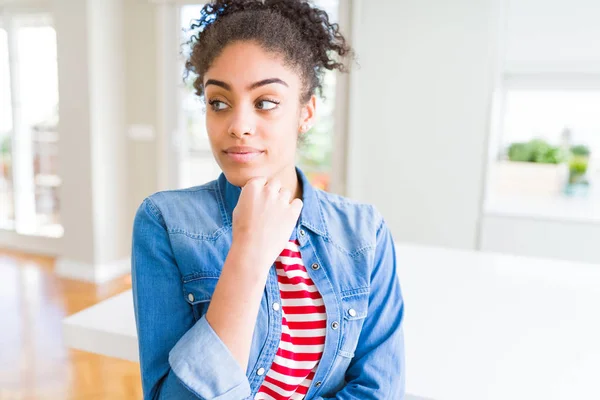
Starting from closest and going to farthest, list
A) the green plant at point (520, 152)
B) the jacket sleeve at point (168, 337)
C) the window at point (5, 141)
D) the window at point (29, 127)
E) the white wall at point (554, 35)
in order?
the jacket sleeve at point (168, 337) < the white wall at point (554, 35) < the green plant at point (520, 152) < the window at point (29, 127) < the window at point (5, 141)

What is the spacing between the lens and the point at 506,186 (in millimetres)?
3072

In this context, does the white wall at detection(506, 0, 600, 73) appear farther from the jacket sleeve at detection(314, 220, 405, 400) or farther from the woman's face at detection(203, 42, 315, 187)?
the woman's face at detection(203, 42, 315, 187)

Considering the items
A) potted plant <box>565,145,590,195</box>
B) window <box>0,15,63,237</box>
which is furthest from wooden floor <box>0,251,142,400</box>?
potted plant <box>565,145,590,195</box>

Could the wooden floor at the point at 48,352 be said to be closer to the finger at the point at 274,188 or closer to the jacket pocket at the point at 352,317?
the jacket pocket at the point at 352,317

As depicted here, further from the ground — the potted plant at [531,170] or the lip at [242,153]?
the lip at [242,153]

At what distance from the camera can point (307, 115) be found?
837 mm

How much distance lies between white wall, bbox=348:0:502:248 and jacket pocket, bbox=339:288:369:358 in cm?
235

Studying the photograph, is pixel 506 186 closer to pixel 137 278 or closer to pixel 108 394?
pixel 108 394

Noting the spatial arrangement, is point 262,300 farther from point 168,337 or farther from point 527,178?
point 527,178

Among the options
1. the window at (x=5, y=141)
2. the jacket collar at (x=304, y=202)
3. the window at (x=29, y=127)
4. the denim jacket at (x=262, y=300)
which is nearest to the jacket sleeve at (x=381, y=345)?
the denim jacket at (x=262, y=300)

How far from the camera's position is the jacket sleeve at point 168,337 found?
0.66 meters

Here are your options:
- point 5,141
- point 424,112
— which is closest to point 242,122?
point 424,112

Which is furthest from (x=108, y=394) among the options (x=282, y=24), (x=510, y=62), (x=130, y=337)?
(x=510, y=62)

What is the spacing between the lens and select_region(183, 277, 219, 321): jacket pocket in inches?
28.7
